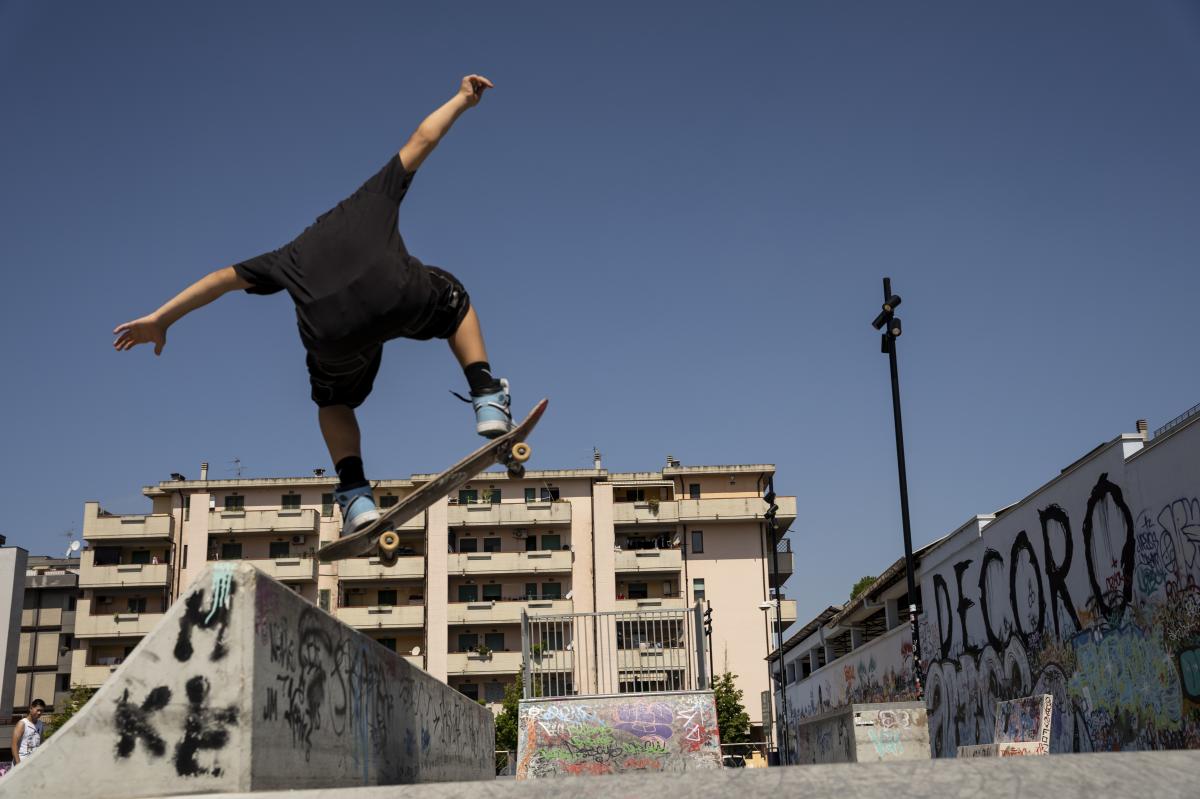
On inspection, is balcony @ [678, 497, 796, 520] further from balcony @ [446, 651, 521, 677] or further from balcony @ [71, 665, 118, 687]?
balcony @ [71, 665, 118, 687]

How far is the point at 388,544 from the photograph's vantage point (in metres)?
6.78

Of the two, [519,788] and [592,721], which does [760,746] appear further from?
[519,788]

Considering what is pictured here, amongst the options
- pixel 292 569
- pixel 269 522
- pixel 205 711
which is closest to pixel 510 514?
pixel 292 569

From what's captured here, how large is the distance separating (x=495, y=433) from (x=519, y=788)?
11.1 feet

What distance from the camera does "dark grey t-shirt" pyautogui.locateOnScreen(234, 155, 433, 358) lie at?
6.37m

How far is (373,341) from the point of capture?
651cm

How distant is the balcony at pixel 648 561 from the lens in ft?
234

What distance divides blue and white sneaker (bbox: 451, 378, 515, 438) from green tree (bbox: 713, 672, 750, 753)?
2301 inches

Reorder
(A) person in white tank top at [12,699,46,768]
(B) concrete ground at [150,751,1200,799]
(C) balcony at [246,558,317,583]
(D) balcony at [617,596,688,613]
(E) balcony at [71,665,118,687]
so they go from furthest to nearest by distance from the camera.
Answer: (D) balcony at [617,596,688,613], (C) balcony at [246,558,317,583], (E) balcony at [71,665,118,687], (A) person in white tank top at [12,699,46,768], (B) concrete ground at [150,751,1200,799]

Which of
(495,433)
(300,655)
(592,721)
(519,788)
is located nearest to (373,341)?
(495,433)

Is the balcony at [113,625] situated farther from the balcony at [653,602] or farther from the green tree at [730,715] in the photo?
the green tree at [730,715]

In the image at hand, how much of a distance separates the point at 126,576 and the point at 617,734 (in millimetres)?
64648

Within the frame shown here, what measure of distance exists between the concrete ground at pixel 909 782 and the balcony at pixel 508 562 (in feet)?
221

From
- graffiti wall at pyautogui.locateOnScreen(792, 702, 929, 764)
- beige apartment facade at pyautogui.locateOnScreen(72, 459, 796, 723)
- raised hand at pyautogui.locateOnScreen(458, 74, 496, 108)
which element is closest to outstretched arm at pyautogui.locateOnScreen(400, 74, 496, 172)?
raised hand at pyautogui.locateOnScreen(458, 74, 496, 108)
